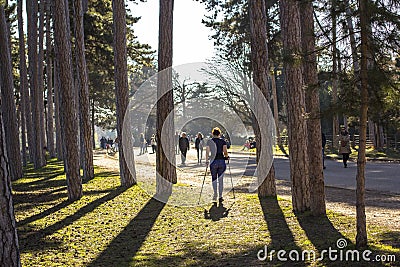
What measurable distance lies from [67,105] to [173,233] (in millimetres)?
6700

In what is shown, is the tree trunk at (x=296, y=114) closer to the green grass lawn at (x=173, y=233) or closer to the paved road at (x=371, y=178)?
the green grass lawn at (x=173, y=233)

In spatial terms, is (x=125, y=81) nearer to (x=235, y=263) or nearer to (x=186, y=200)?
(x=186, y=200)

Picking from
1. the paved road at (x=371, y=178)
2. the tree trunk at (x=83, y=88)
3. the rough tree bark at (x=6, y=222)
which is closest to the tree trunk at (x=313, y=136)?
the paved road at (x=371, y=178)

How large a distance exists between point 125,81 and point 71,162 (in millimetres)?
4565

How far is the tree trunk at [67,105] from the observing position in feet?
52.2

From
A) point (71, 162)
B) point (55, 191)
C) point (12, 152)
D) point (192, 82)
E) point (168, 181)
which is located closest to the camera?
point (71, 162)

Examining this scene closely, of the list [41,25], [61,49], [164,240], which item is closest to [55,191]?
[61,49]

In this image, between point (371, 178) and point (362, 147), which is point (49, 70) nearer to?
point (371, 178)

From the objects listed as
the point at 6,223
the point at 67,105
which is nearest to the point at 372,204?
the point at 67,105

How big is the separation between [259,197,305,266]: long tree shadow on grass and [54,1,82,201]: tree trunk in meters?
5.42

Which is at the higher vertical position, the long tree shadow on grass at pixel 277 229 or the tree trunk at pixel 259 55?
the tree trunk at pixel 259 55

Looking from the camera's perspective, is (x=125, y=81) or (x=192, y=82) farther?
(x=192, y=82)

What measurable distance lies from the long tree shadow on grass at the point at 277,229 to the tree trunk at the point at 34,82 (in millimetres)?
20635

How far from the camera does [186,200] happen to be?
15336 millimetres
